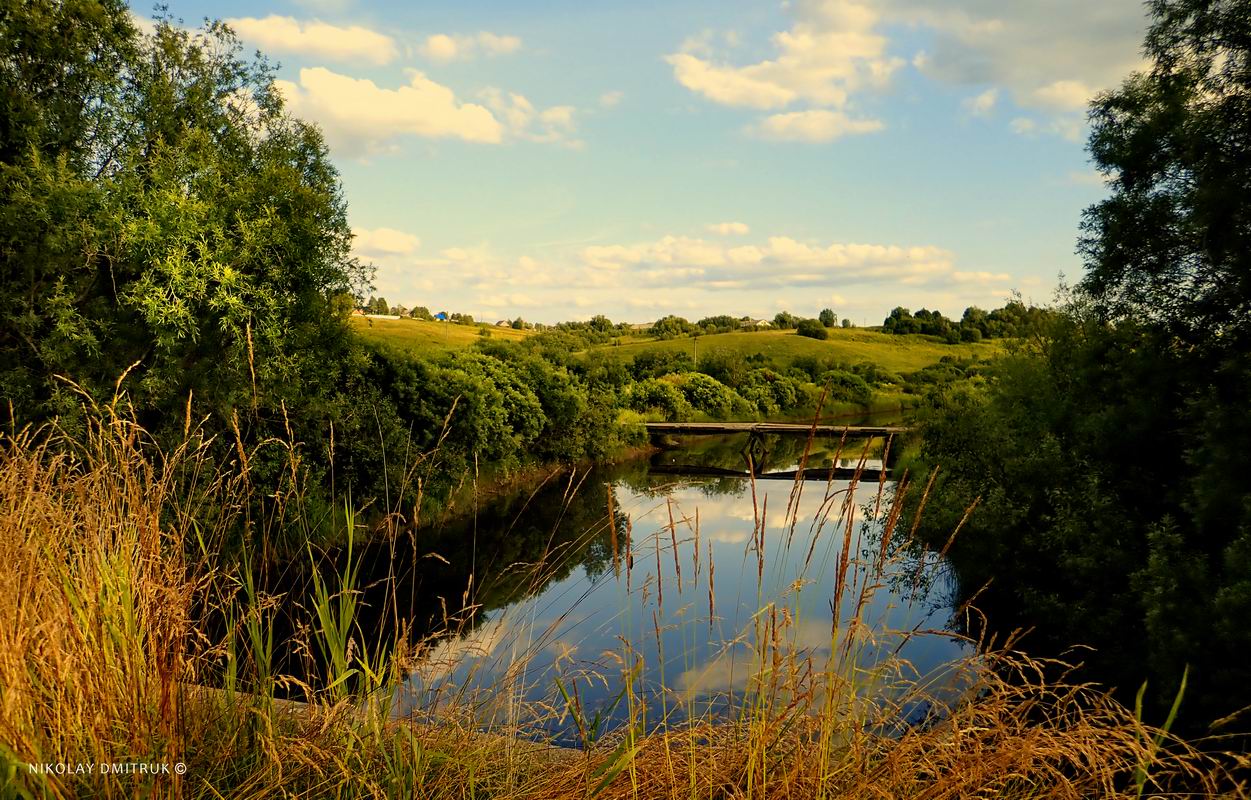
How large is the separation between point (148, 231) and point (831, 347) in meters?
66.3

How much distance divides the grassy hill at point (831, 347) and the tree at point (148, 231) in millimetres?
44801

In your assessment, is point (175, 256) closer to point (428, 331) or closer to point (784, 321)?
point (428, 331)

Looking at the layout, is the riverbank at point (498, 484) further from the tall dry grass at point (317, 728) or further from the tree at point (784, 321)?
the tree at point (784, 321)

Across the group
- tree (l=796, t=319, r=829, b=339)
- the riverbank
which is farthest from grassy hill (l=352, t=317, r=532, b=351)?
tree (l=796, t=319, r=829, b=339)

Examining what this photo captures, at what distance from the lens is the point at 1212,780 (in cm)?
205

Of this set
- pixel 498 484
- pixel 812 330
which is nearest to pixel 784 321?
pixel 812 330

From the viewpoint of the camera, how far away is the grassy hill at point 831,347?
6675 centimetres

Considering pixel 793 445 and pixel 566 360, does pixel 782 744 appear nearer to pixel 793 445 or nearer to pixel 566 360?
pixel 566 360

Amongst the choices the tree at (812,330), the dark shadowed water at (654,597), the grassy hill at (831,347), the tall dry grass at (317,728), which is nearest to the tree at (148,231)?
the dark shadowed water at (654,597)

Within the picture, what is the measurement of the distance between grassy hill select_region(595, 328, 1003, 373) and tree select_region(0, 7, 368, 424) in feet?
147

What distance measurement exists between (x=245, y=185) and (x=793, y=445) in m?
33.9

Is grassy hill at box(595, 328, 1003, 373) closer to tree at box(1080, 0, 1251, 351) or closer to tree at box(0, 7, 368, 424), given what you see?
tree at box(0, 7, 368, 424)

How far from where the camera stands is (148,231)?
12305 mm

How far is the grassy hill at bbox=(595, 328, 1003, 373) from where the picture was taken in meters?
66.8
